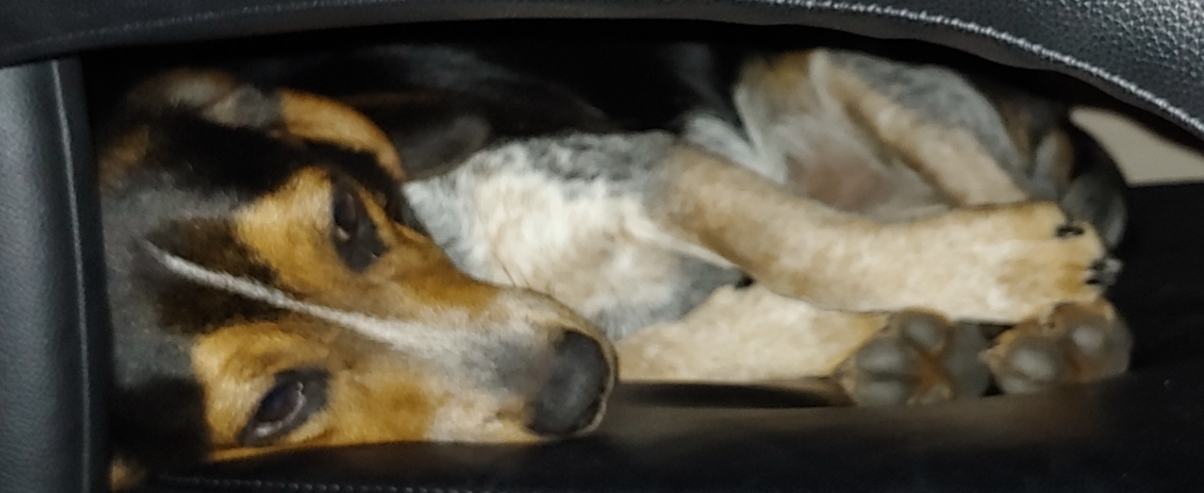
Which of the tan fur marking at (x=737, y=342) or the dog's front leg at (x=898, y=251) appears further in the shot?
the tan fur marking at (x=737, y=342)

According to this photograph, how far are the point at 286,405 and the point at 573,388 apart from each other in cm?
45

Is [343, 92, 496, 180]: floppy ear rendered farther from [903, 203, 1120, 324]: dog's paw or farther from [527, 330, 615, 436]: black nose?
[903, 203, 1120, 324]: dog's paw

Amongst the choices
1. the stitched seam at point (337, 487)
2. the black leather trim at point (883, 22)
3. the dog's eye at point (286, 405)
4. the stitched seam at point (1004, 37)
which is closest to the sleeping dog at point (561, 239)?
the dog's eye at point (286, 405)

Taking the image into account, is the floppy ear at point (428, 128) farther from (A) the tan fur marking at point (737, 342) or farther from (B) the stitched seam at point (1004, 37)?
(B) the stitched seam at point (1004, 37)

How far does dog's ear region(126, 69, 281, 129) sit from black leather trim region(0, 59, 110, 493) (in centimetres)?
58

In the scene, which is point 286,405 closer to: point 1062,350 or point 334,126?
point 334,126

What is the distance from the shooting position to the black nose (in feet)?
5.05

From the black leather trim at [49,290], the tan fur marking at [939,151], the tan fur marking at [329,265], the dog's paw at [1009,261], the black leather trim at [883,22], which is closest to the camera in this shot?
the black leather trim at [883,22]

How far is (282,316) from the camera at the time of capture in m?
1.66

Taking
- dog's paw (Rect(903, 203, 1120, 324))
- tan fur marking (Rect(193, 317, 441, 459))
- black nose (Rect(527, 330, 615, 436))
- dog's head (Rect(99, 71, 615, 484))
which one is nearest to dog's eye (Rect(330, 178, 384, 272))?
dog's head (Rect(99, 71, 615, 484))

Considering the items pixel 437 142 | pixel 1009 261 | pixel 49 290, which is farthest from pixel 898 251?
pixel 49 290

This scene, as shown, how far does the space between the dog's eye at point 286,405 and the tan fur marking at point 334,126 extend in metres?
0.38

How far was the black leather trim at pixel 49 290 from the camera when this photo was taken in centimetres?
109

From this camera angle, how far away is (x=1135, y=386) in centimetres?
151
